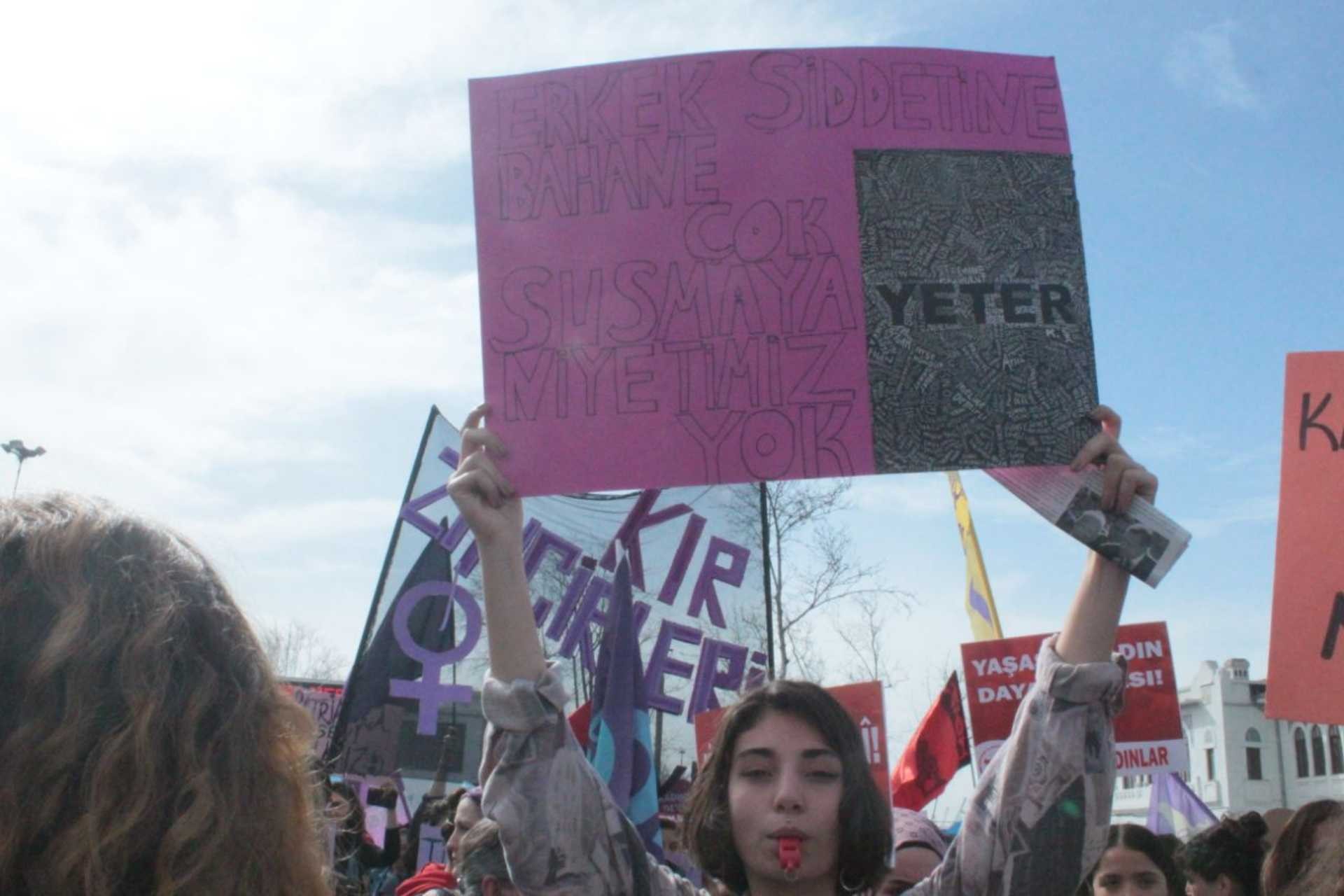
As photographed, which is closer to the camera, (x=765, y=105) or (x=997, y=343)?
(x=997, y=343)

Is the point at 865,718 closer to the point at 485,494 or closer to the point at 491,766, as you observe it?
the point at 485,494

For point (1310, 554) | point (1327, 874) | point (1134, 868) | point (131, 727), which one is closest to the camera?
point (131, 727)

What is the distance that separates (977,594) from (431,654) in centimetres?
380

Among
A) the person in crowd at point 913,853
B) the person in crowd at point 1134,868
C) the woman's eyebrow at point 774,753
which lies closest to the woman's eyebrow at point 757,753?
the woman's eyebrow at point 774,753

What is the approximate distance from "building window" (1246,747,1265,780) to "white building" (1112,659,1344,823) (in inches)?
0.9

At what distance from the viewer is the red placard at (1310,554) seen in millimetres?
3277

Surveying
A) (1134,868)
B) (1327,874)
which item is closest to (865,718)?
(1134,868)

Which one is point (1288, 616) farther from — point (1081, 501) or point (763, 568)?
point (763, 568)

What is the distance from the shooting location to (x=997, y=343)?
8.62ft

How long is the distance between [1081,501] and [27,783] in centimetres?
179

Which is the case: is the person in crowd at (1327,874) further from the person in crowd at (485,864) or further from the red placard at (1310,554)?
the person in crowd at (485,864)

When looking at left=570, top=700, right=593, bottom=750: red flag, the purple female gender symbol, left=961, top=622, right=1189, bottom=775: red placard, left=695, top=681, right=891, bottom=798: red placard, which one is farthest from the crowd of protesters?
the purple female gender symbol

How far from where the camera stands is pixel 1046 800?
1.95m

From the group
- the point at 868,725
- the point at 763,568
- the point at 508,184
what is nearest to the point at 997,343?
the point at 508,184
